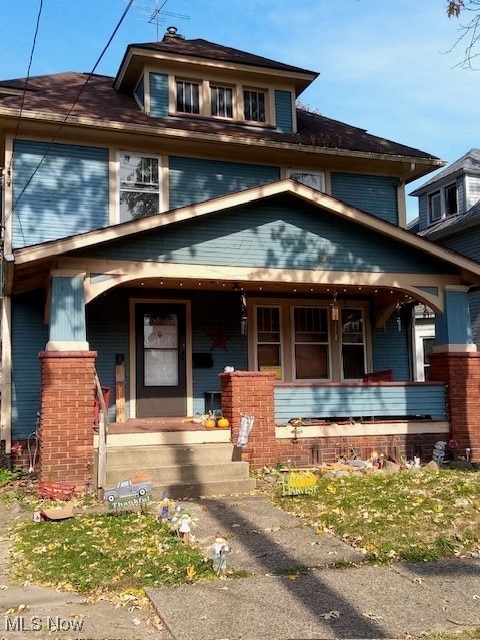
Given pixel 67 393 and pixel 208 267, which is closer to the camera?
pixel 67 393

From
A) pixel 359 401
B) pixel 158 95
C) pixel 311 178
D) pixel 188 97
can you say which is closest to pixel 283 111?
pixel 311 178

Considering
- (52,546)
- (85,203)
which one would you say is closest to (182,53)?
(85,203)

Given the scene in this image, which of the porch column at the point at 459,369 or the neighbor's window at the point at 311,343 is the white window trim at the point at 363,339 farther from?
the porch column at the point at 459,369

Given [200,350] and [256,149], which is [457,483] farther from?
[256,149]

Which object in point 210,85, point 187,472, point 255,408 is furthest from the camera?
point 210,85

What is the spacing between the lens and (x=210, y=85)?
46.0ft

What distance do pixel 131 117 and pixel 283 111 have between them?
367 cm

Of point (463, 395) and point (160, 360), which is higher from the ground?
point (160, 360)

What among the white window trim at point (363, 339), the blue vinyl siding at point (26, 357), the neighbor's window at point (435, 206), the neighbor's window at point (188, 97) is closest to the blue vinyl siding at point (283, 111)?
the neighbor's window at point (188, 97)

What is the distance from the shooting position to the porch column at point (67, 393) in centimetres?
856

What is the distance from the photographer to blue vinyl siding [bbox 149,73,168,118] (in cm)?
1334

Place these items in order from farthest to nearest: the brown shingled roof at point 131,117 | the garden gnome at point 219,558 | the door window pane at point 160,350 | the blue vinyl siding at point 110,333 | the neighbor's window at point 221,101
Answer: the neighbor's window at point 221,101 → the door window pane at point 160,350 → the brown shingled roof at point 131,117 → the blue vinyl siding at point 110,333 → the garden gnome at point 219,558

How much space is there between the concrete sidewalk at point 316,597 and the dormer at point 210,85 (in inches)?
398

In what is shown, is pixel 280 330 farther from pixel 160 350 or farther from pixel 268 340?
pixel 160 350
